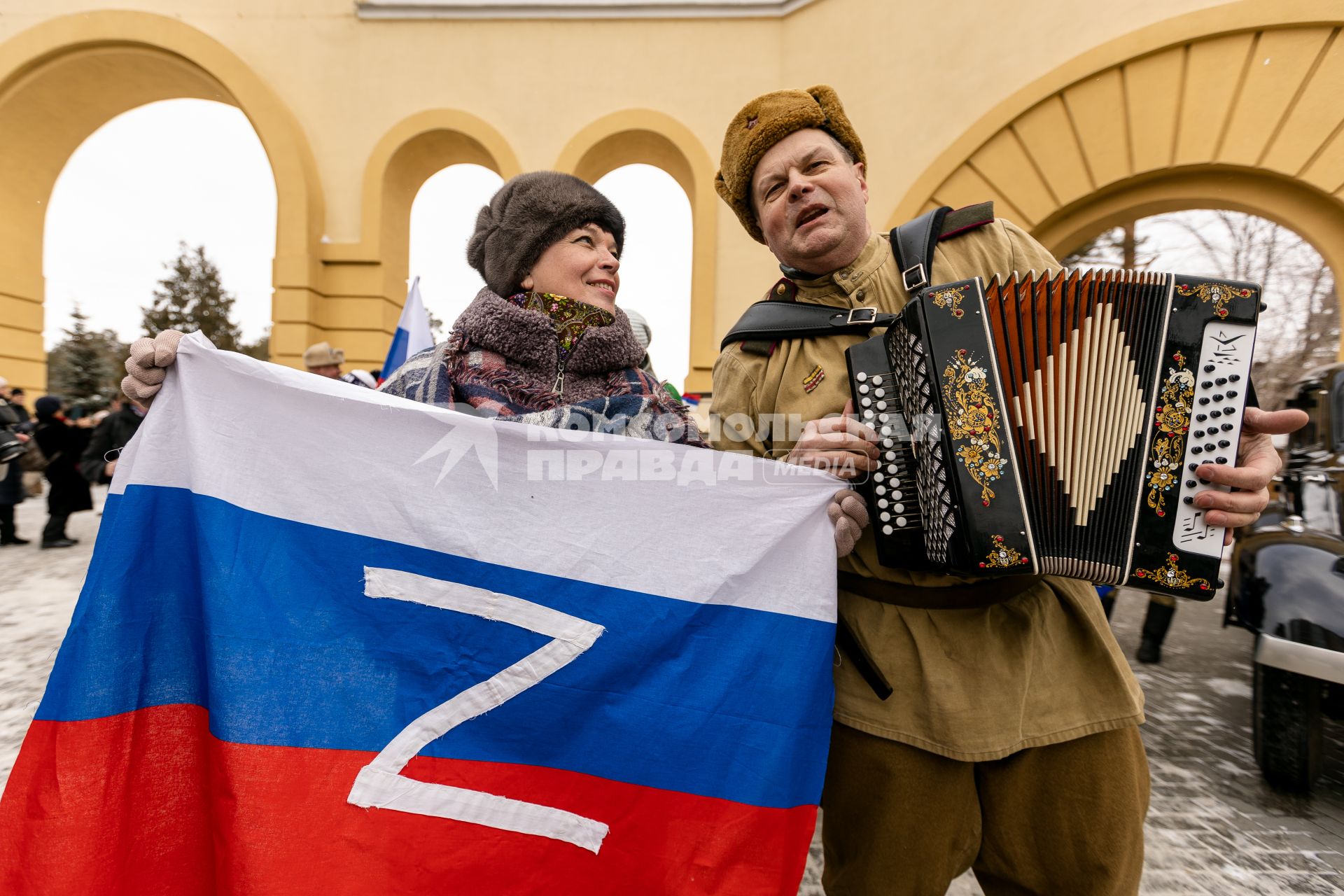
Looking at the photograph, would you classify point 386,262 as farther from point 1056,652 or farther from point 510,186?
point 1056,652

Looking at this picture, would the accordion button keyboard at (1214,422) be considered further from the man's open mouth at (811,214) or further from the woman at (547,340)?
the man's open mouth at (811,214)

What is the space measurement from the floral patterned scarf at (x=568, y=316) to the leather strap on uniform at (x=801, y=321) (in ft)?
1.13

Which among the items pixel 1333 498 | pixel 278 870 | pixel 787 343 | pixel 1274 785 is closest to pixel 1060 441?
pixel 787 343

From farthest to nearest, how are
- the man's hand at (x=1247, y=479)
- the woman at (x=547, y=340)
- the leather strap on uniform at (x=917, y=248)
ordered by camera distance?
the woman at (x=547, y=340) < the leather strap on uniform at (x=917, y=248) < the man's hand at (x=1247, y=479)

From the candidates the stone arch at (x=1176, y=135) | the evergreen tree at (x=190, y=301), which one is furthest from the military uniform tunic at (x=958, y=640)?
the evergreen tree at (x=190, y=301)

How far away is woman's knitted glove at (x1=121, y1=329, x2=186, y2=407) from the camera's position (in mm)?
1423

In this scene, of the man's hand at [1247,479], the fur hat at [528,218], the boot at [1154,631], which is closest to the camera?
the man's hand at [1247,479]

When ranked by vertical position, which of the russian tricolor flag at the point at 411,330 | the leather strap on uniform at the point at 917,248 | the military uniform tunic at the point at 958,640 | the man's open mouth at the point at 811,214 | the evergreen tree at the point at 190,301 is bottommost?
the military uniform tunic at the point at 958,640

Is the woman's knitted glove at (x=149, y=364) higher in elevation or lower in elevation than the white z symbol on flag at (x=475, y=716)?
higher

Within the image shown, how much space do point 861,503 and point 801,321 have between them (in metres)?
0.46

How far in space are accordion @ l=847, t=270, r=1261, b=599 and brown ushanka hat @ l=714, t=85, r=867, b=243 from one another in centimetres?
60

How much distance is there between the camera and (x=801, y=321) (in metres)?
1.57

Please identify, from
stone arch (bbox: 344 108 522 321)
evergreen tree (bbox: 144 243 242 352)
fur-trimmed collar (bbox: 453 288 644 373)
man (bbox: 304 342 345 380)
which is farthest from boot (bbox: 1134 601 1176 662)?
evergreen tree (bbox: 144 243 242 352)

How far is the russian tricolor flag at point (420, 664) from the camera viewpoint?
128 cm
